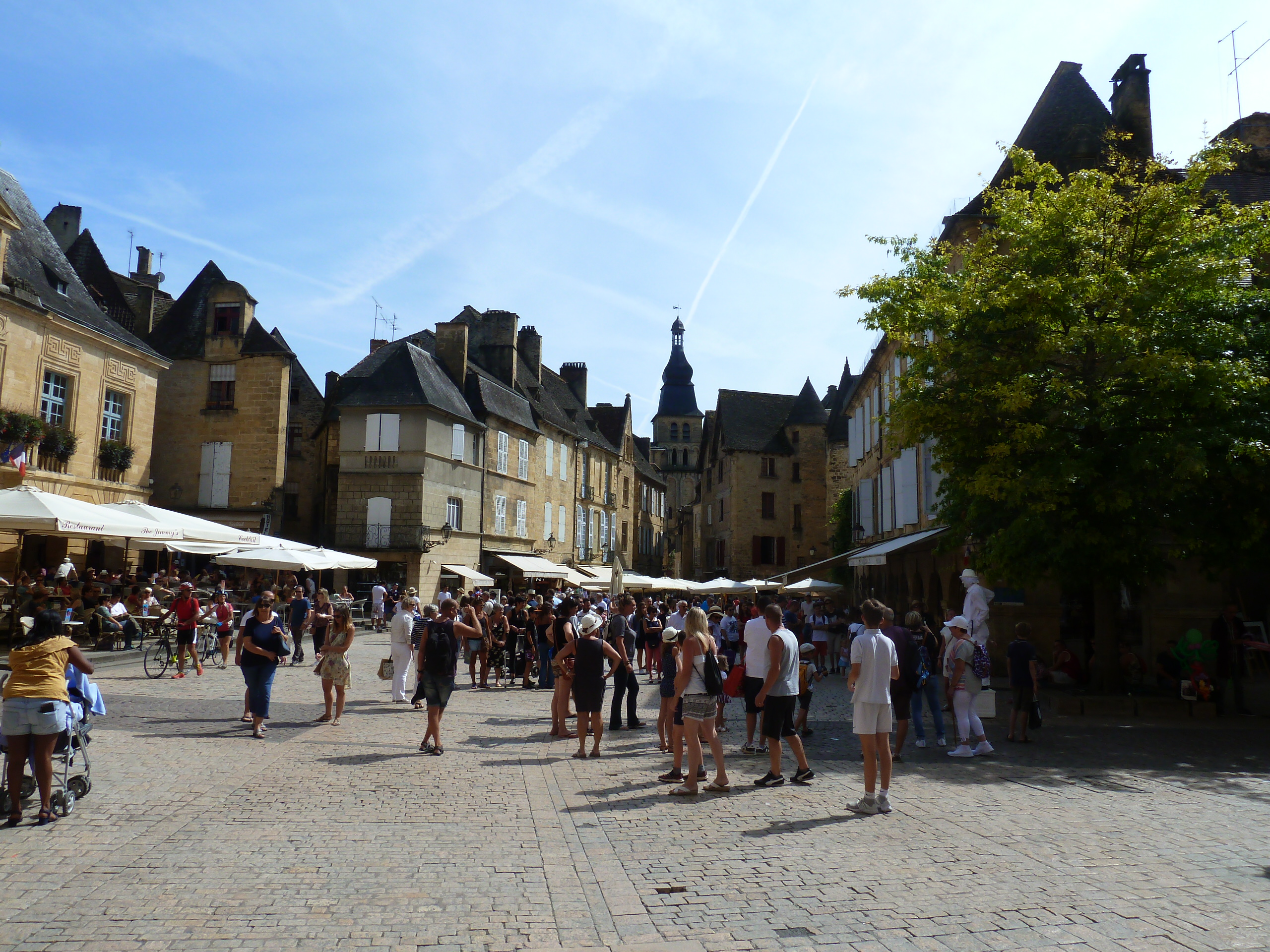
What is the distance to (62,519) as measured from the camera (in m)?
13.8

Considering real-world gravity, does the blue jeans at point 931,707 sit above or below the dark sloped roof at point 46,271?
below

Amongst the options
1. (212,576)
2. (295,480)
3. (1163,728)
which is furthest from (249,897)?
(295,480)

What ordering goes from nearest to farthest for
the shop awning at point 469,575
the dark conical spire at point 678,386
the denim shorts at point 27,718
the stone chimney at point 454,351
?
the denim shorts at point 27,718
the shop awning at point 469,575
the stone chimney at point 454,351
the dark conical spire at point 678,386

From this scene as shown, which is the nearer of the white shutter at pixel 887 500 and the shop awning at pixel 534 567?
the white shutter at pixel 887 500

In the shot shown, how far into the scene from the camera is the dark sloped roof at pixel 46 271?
22.2 meters

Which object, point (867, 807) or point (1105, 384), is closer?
point (867, 807)

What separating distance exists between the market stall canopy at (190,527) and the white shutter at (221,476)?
510 inches

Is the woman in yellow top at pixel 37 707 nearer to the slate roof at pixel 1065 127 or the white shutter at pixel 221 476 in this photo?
the slate roof at pixel 1065 127

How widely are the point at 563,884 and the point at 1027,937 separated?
240 cm

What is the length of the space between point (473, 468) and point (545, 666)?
64.7 feet

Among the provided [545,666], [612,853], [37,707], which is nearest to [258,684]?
[37,707]

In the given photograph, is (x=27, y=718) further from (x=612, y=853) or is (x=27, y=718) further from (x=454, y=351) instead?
(x=454, y=351)

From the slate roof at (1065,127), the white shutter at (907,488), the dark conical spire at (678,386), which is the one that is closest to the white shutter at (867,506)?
the white shutter at (907,488)

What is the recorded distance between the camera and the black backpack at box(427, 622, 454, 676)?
9.27m
